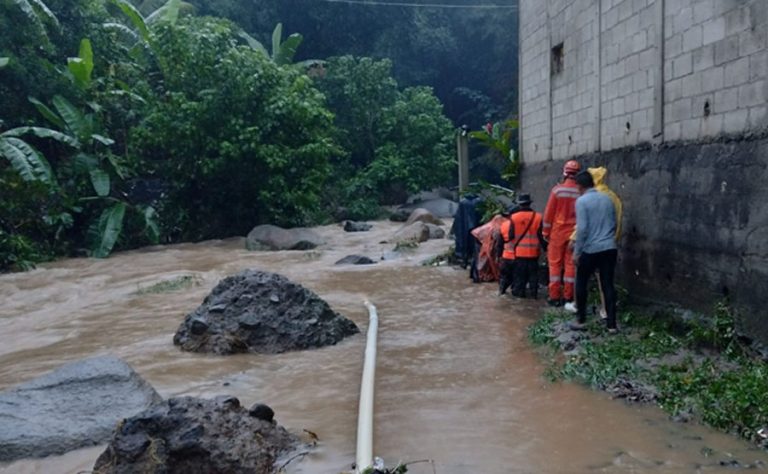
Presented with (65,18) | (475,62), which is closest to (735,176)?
(65,18)

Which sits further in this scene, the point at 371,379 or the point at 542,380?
the point at 542,380

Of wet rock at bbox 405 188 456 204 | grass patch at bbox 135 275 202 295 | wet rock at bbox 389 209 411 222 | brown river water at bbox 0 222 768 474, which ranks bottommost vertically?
brown river water at bbox 0 222 768 474

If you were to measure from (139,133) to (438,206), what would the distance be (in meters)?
12.7

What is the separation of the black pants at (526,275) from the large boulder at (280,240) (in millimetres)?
10078

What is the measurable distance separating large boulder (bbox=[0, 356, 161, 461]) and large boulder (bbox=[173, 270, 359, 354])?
1788 mm

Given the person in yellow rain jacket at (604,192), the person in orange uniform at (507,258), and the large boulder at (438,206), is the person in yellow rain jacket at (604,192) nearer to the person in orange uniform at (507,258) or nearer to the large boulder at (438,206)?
the person in orange uniform at (507,258)

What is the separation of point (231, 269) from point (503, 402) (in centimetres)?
1080

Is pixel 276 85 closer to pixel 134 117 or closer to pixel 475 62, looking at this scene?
pixel 134 117

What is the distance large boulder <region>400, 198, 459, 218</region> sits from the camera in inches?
1115

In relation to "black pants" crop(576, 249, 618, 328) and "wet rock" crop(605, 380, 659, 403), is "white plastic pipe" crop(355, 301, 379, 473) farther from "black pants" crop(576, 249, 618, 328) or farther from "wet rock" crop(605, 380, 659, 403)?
"black pants" crop(576, 249, 618, 328)

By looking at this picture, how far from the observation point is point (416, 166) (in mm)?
28469

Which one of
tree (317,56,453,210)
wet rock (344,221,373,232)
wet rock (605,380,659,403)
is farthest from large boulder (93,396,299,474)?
tree (317,56,453,210)

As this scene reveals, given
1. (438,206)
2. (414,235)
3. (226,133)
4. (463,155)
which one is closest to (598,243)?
(463,155)

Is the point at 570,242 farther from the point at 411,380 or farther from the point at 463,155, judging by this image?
the point at 463,155
